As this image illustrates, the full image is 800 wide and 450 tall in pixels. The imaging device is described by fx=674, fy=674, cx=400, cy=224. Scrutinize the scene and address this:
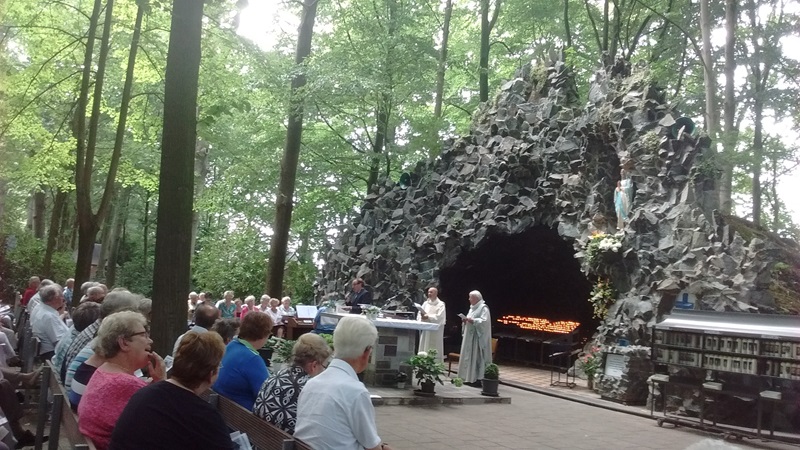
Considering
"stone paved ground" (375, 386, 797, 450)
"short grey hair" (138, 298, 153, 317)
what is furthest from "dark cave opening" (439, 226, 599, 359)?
"short grey hair" (138, 298, 153, 317)

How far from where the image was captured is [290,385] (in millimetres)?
4039

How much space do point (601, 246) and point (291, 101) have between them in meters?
7.81

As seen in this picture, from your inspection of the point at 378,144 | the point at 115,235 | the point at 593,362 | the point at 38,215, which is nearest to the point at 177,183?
the point at 593,362

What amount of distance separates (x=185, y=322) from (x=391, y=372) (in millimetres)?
5004

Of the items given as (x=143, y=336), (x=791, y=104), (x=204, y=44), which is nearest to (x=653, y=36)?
(x=791, y=104)

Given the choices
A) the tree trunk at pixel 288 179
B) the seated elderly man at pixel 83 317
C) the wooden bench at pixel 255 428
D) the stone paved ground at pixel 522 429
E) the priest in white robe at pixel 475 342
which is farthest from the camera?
the tree trunk at pixel 288 179

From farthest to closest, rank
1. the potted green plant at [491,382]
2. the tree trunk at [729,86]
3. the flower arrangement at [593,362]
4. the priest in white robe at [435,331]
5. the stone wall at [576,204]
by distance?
the tree trunk at [729,86] → the priest in white robe at [435,331] → the flower arrangement at [593,362] → the stone wall at [576,204] → the potted green plant at [491,382]

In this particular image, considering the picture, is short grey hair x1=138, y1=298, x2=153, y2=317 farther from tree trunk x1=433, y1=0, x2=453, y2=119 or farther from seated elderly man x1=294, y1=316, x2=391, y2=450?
tree trunk x1=433, y1=0, x2=453, y2=119

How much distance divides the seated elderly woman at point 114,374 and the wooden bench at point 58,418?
9cm

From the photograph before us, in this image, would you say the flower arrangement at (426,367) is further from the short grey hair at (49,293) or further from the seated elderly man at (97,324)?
the seated elderly man at (97,324)

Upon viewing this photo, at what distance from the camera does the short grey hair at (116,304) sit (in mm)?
5324

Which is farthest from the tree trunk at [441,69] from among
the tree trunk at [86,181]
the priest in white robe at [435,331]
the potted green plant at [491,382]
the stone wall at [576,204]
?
the tree trunk at [86,181]

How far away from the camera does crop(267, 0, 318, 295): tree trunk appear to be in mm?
15156

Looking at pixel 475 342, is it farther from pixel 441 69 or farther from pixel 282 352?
pixel 441 69
